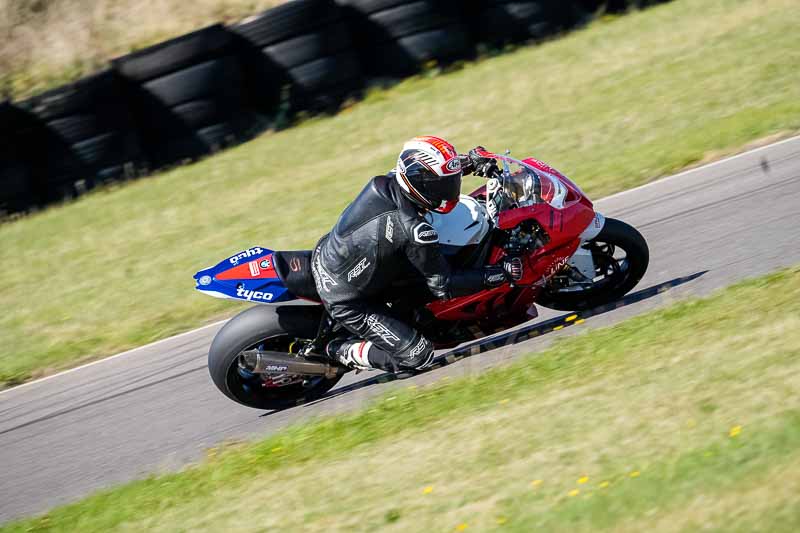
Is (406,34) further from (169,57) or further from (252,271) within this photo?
(252,271)

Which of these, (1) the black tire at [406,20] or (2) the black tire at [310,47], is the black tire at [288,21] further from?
(1) the black tire at [406,20]

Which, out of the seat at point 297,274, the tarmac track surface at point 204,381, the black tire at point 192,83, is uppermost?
the black tire at point 192,83

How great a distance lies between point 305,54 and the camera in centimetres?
1394

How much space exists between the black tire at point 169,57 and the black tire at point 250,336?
799 centimetres

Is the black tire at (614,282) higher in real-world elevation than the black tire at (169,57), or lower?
lower

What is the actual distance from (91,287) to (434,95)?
241 inches

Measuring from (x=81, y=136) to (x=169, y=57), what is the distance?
1.74 m

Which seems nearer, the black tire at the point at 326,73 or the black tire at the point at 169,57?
the black tire at the point at 169,57

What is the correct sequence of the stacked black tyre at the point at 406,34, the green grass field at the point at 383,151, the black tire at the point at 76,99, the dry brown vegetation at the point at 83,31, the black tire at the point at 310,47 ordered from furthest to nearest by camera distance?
the dry brown vegetation at the point at 83,31, the stacked black tyre at the point at 406,34, the black tire at the point at 310,47, the black tire at the point at 76,99, the green grass field at the point at 383,151

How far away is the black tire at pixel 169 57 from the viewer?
→ 13.4 meters

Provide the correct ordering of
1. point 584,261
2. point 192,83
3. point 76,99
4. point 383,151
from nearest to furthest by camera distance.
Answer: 1. point 584,261
2. point 383,151
3. point 76,99
4. point 192,83

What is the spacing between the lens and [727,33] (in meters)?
13.7

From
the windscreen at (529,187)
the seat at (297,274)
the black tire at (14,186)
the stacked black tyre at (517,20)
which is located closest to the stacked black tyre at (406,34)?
the stacked black tyre at (517,20)

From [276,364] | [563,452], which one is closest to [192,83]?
[276,364]
